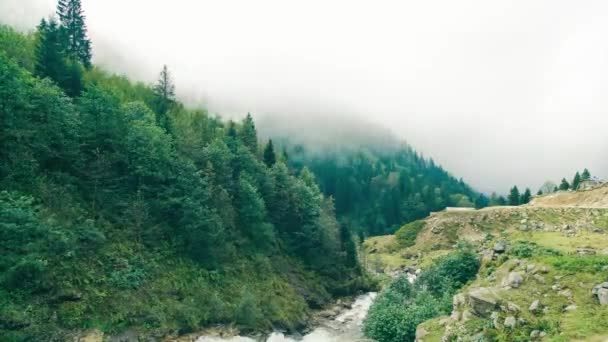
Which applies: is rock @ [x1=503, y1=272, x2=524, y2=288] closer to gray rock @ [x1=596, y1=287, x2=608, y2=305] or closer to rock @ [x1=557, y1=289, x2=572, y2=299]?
rock @ [x1=557, y1=289, x2=572, y2=299]

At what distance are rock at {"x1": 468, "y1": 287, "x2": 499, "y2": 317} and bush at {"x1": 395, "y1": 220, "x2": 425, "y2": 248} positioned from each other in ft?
372

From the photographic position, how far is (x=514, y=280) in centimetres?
4094

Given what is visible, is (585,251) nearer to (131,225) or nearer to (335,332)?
(335,332)

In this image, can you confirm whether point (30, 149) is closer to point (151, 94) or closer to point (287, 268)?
point (287, 268)

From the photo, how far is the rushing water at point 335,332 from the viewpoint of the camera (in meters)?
64.3

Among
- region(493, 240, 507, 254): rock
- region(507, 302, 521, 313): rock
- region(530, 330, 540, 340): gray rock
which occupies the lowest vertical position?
region(530, 330, 540, 340): gray rock

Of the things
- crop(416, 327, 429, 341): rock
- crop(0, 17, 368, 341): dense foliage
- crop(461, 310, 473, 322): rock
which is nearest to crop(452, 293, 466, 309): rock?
crop(461, 310, 473, 322): rock

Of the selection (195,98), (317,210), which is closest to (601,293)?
(317,210)

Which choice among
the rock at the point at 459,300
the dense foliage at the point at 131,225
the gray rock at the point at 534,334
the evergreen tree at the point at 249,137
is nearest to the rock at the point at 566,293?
the gray rock at the point at 534,334

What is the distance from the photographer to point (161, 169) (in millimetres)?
74938

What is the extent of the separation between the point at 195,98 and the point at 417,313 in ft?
533

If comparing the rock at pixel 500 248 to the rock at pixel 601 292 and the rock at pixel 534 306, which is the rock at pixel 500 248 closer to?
the rock at pixel 601 292

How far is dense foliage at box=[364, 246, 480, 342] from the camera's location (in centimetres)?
5134

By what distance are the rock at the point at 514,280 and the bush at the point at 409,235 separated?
112 m
